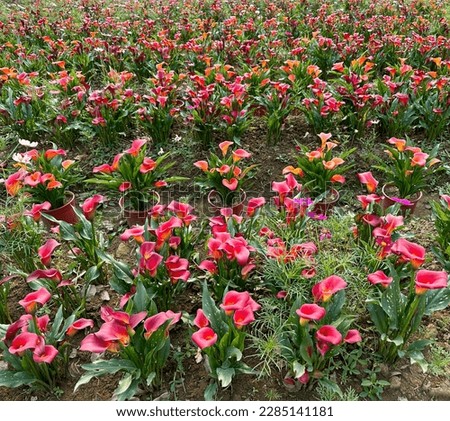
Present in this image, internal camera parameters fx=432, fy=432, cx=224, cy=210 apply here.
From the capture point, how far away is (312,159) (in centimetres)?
345

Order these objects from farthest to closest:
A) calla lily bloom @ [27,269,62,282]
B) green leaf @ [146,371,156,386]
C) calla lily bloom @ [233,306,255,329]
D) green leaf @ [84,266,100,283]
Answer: green leaf @ [84,266,100,283], calla lily bloom @ [27,269,62,282], green leaf @ [146,371,156,386], calla lily bloom @ [233,306,255,329]

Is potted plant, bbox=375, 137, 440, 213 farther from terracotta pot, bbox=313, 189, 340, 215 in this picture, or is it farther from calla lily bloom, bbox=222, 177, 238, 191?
calla lily bloom, bbox=222, 177, 238, 191

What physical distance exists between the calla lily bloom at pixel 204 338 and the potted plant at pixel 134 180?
1647 millimetres

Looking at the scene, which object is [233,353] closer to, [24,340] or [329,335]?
[329,335]

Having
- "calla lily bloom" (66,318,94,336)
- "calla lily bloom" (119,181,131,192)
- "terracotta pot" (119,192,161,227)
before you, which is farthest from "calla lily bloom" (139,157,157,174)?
"calla lily bloom" (66,318,94,336)

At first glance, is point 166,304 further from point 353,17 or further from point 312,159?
point 353,17

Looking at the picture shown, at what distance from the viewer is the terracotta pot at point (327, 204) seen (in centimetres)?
359

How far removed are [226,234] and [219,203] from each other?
1.29 metres

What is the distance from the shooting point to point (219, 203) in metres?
3.77

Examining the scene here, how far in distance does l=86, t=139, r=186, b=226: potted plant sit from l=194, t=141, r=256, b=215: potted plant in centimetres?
39

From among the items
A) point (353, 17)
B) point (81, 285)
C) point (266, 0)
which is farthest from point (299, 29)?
point (81, 285)

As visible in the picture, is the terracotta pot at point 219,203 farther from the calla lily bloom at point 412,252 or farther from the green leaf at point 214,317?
the calla lily bloom at point 412,252

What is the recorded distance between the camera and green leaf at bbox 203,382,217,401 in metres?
2.25

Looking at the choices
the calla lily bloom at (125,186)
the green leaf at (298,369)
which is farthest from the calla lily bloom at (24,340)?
the calla lily bloom at (125,186)
